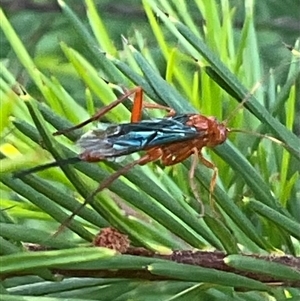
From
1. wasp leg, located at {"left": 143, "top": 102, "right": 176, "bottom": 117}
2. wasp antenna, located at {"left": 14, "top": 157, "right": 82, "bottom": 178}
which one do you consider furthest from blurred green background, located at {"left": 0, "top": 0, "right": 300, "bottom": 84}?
wasp antenna, located at {"left": 14, "top": 157, "right": 82, "bottom": 178}

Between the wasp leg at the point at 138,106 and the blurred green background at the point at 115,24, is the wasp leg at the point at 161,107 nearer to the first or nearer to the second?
the wasp leg at the point at 138,106

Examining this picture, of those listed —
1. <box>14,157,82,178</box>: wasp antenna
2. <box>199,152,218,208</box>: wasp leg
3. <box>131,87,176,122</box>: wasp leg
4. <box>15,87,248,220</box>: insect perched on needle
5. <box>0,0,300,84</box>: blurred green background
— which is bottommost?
<box>199,152,218,208</box>: wasp leg

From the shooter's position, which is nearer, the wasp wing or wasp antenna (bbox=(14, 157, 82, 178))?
wasp antenna (bbox=(14, 157, 82, 178))

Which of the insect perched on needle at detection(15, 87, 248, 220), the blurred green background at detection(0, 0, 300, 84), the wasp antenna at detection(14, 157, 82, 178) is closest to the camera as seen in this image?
the wasp antenna at detection(14, 157, 82, 178)

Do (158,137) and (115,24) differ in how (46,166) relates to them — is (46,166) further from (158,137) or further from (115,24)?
(115,24)

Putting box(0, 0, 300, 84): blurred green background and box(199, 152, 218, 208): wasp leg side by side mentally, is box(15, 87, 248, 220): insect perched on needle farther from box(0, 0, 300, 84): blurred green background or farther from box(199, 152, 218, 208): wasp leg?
box(0, 0, 300, 84): blurred green background

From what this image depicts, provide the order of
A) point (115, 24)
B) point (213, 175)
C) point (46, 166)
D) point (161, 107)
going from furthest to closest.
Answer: point (115, 24) → point (161, 107) → point (213, 175) → point (46, 166)

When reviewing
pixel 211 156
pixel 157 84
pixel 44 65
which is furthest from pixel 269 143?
pixel 44 65

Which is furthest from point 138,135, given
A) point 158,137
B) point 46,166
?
point 46,166

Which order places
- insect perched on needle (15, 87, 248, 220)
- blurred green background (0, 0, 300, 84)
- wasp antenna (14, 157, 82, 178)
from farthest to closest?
blurred green background (0, 0, 300, 84) < insect perched on needle (15, 87, 248, 220) < wasp antenna (14, 157, 82, 178)
